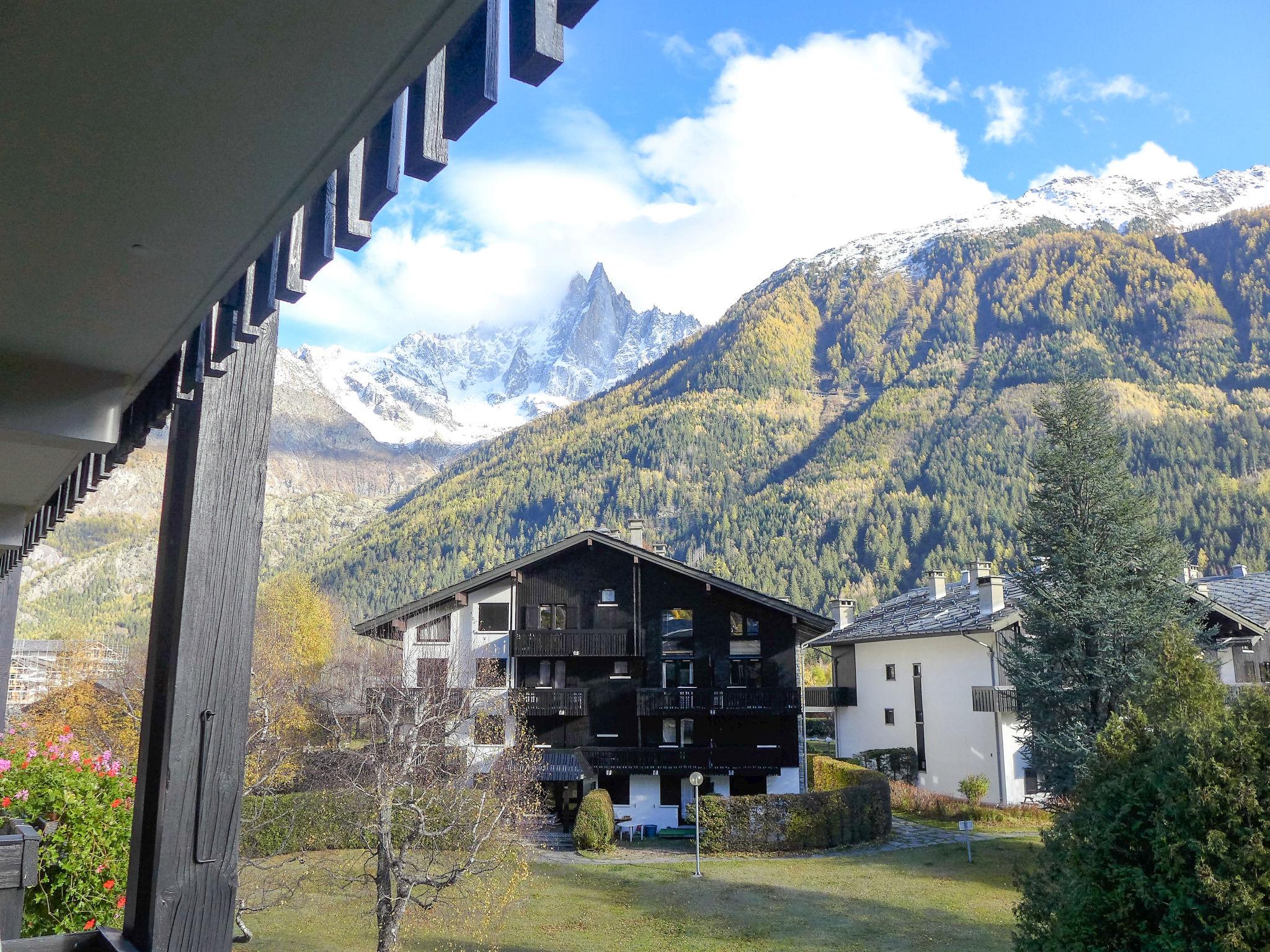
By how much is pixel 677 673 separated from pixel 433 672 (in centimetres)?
907

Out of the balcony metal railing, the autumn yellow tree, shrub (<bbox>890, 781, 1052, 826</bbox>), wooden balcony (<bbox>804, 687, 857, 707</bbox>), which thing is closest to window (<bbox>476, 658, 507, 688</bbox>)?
the autumn yellow tree

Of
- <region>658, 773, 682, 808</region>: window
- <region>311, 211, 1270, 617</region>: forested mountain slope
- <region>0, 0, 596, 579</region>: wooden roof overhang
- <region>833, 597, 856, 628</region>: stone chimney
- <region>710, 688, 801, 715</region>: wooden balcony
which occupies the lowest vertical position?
<region>658, 773, 682, 808</region>: window

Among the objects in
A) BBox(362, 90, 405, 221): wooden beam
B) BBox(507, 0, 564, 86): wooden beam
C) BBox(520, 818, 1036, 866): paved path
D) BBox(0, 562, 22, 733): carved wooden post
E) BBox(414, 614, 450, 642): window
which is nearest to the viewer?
BBox(507, 0, 564, 86): wooden beam

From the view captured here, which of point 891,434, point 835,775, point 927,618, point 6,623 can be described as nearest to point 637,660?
point 835,775

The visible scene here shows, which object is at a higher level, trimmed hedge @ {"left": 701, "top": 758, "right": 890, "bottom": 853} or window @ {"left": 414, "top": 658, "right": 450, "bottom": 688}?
window @ {"left": 414, "top": 658, "right": 450, "bottom": 688}

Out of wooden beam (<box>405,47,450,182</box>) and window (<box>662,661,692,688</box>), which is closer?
wooden beam (<box>405,47,450,182</box>)

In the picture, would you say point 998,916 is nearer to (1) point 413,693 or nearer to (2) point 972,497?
(1) point 413,693

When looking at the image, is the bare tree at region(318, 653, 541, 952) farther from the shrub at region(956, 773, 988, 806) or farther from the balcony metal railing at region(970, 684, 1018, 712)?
the balcony metal railing at region(970, 684, 1018, 712)

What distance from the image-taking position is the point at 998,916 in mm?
19047

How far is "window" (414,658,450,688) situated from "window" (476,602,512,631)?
312 cm

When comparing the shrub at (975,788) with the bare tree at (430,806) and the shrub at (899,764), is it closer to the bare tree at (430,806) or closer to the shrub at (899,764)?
the shrub at (899,764)

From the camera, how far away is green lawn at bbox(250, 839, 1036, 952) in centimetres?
1736

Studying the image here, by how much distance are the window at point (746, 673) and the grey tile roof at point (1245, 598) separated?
1368 cm

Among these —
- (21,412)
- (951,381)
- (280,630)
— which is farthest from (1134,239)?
(21,412)
